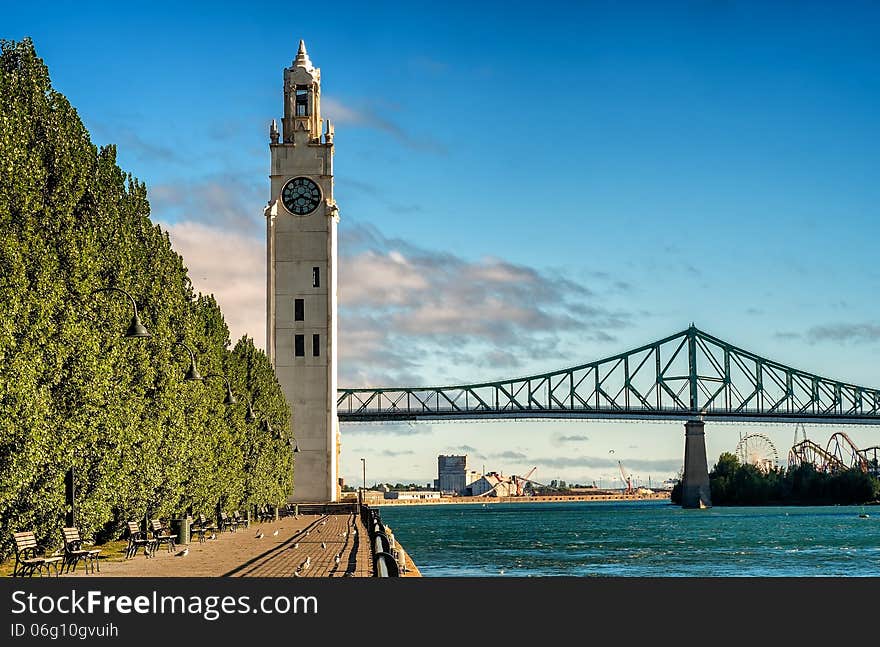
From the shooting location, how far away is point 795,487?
593ft

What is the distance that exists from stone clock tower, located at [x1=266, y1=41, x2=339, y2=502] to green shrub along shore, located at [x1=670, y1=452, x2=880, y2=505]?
101234 mm

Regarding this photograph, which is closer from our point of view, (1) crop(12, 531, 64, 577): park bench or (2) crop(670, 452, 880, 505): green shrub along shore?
(1) crop(12, 531, 64, 577): park bench

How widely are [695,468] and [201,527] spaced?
118 m

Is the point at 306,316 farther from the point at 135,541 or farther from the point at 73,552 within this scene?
the point at 73,552

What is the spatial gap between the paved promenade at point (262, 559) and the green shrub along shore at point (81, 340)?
59.3 inches

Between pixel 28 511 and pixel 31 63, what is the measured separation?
10333 millimetres

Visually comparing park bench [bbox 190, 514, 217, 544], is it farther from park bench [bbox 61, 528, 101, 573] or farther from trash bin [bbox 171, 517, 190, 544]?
park bench [bbox 61, 528, 101, 573]

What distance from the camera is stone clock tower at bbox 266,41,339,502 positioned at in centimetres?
8988

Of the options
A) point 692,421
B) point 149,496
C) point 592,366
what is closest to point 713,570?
point 149,496

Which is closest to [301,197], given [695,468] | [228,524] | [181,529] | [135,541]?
[228,524]

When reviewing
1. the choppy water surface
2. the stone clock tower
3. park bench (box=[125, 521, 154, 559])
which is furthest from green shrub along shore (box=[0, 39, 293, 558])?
the stone clock tower

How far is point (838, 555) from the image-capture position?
69125 mm

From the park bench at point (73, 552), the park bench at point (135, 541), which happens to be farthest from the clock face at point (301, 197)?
the park bench at point (73, 552)
